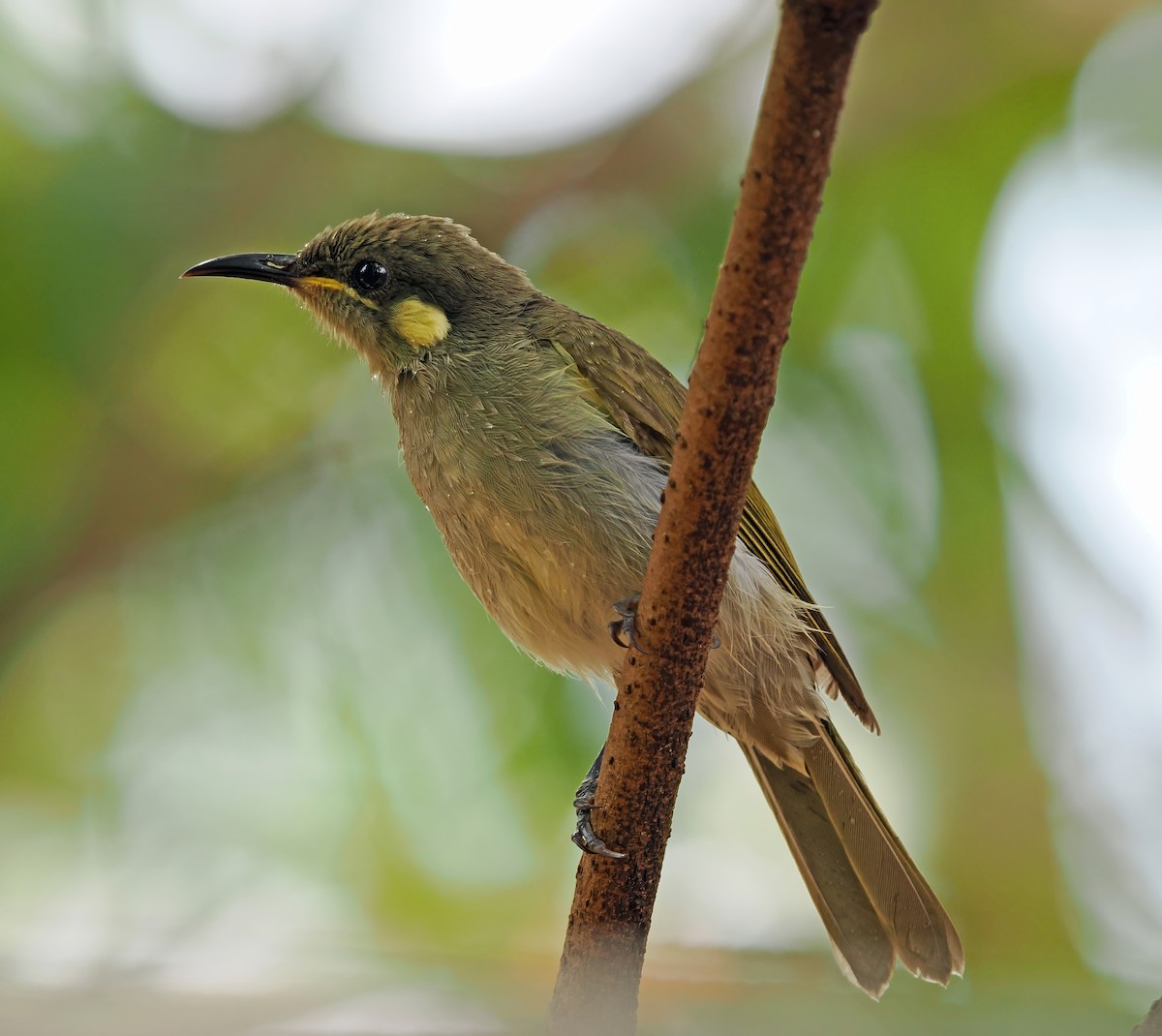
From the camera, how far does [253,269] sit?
4.36 metres

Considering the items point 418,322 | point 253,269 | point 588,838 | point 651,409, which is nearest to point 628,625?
point 588,838

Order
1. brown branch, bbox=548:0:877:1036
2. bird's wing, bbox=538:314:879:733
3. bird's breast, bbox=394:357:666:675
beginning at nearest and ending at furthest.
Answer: brown branch, bbox=548:0:877:1036 → bird's breast, bbox=394:357:666:675 → bird's wing, bbox=538:314:879:733

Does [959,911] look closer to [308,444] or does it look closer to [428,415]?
[428,415]

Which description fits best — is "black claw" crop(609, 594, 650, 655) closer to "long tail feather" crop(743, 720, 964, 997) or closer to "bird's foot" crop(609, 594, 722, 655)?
"bird's foot" crop(609, 594, 722, 655)

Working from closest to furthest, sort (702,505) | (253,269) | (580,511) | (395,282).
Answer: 1. (702,505)
2. (580,511)
3. (395,282)
4. (253,269)

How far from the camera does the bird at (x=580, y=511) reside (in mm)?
3518

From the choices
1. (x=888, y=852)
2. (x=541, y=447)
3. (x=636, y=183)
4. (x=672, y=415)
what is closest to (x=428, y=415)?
(x=541, y=447)

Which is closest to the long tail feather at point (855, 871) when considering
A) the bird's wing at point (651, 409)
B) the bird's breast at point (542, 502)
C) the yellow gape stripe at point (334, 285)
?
the bird's wing at point (651, 409)

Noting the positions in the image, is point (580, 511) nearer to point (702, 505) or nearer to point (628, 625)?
point (628, 625)

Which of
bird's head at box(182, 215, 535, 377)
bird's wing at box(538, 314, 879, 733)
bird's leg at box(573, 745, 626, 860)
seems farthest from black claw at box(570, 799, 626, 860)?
bird's head at box(182, 215, 535, 377)

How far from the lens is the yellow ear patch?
4027 mm

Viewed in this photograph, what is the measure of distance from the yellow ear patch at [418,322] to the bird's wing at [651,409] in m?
0.35

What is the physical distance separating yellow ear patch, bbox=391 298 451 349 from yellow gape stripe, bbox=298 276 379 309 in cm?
13

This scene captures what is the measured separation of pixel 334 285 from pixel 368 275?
127 mm
